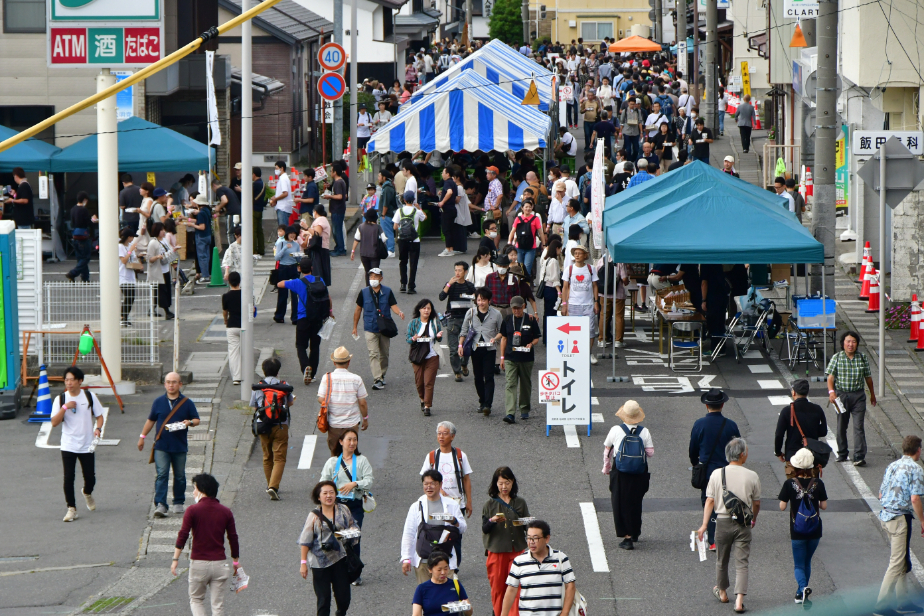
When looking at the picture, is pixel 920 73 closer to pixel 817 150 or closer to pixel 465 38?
pixel 817 150

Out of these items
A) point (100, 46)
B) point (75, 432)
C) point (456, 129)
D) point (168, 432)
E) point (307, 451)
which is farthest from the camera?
point (456, 129)

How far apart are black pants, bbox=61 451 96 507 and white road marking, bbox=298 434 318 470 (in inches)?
94.3

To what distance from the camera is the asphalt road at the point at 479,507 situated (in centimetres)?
1091

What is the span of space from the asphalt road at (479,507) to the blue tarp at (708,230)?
1.75m

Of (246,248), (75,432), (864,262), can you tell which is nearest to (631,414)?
(75,432)

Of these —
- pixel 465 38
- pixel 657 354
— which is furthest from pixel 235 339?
pixel 465 38

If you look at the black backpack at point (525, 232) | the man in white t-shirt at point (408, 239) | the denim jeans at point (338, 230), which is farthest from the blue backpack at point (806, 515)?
the denim jeans at point (338, 230)

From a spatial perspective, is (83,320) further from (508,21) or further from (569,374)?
(508,21)

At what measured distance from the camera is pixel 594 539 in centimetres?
1212

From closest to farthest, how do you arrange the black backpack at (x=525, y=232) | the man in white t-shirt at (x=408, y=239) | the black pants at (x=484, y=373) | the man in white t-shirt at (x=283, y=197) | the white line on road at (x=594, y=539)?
the white line on road at (x=594, y=539) → the black pants at (x=484, y=373) → the black backpack at (x=525, y=232) → the man in white t-shirt at (x=408, y=239) → the man in white t-shirt at (x=283, y=197)

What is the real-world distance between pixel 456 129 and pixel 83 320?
461 inches

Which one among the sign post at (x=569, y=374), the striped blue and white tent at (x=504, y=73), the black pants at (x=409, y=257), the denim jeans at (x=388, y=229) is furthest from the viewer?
the striped blue and white tent at (x=504, y=73)

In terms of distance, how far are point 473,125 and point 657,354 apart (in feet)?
32.7

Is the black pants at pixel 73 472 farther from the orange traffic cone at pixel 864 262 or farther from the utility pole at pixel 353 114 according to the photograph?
the utility pole at pixel 353 114
